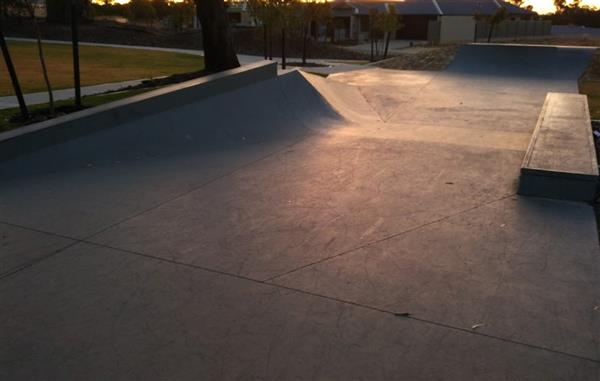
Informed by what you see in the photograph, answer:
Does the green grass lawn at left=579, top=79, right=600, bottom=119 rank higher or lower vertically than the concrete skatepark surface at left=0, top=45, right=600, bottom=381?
higher

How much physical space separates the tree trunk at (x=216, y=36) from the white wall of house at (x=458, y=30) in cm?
4110

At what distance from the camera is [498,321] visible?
10.3 feet

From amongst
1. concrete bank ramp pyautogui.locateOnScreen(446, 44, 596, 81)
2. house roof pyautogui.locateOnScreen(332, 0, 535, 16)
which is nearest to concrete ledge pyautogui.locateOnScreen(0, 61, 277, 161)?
concrete bank ramp pyautogui.locateOnScreen(446, 44, 596, 81)

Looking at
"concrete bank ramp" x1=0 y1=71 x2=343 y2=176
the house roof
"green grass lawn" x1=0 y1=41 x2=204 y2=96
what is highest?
the house roof

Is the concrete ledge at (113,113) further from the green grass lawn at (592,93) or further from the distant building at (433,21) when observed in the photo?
the distant building at (433,21)

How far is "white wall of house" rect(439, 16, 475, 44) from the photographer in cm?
4816

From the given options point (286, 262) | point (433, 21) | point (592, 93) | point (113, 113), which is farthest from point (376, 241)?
point (433, 21)

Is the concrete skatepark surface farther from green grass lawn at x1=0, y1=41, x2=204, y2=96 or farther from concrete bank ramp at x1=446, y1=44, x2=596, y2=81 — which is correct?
concrete bank ramp at x1=446, y1=44, x2=596, y2=81

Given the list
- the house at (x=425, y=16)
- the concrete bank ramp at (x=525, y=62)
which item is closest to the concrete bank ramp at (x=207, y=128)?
the concrete bank ramp at (x=525, y=62)

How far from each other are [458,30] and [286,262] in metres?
50.0

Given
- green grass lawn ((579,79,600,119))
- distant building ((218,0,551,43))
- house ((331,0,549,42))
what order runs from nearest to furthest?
1. green grass lawn ((579,79,600,119))
2. distant building ((218,0,551,43))
3. house ((331,0,549,42))

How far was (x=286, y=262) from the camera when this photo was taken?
3.89 meters

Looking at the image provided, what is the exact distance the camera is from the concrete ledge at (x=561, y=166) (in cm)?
511

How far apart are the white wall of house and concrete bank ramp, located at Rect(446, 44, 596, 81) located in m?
31.0
